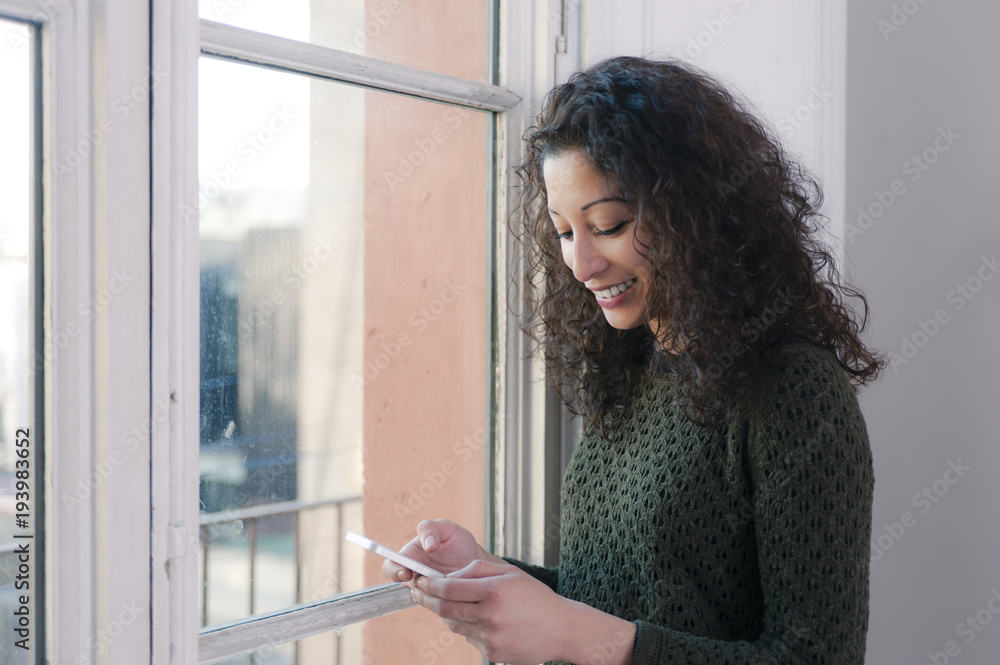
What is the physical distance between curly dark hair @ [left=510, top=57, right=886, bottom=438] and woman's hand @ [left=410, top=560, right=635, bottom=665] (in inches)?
10.8

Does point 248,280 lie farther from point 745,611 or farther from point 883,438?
point 883,438

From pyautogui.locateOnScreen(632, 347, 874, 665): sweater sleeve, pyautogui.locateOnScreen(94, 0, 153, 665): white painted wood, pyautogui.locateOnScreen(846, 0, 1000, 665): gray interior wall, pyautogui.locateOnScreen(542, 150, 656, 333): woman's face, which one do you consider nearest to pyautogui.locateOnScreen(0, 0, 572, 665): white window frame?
pyautogui.locateOnScreen(94, 0, 153, 665): white painted wood

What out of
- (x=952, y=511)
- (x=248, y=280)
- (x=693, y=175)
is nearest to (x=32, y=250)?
(x=248, y=280)

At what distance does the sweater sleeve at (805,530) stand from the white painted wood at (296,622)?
1.38ft

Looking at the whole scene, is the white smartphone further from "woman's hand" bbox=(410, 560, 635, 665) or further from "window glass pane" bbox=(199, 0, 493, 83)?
"window glass pane" bbox=(199, 0, 493, 83)

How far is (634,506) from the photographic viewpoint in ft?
3.28

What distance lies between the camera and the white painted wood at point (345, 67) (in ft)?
3.06

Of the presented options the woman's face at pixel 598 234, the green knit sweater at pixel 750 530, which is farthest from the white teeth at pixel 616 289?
the green knit sweater at pixel 750 530

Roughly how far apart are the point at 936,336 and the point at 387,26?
1074 mm

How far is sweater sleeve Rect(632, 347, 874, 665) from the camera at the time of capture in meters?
0.82

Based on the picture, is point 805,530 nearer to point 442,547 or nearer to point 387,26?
point 442,547

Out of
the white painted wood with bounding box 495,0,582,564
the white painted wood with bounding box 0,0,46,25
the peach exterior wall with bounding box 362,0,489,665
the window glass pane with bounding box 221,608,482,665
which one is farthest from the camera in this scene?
the white painted wood with bounding box 495,0,582,564

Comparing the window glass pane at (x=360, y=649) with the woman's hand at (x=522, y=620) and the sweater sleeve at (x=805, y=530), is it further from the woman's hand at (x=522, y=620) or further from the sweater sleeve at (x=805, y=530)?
the sweater sleeve at (x=805, y=530)

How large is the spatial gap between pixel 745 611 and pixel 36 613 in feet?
2.62
